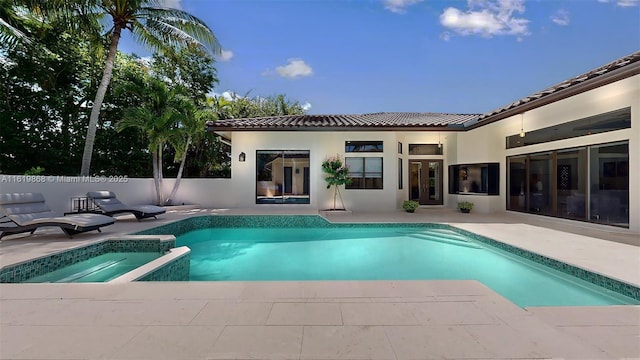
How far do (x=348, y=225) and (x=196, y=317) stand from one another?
7.11 m

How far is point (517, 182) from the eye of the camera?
11250 millimetres

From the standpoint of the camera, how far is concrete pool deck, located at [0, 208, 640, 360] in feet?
7.64

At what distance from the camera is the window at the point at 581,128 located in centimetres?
752

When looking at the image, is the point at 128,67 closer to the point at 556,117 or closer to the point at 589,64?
the point at 556,117

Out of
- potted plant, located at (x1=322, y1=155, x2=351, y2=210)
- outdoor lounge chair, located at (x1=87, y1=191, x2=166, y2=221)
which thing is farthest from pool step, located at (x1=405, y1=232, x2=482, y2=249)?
outdoor lounge chair, located at (x1=87, y1=191, x2=166, y2=221)

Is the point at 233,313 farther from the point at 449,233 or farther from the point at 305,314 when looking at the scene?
the point at 449,233

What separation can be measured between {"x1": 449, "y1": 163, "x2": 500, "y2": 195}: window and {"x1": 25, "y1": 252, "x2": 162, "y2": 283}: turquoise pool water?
11679mm

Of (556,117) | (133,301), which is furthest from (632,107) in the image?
(133,301)

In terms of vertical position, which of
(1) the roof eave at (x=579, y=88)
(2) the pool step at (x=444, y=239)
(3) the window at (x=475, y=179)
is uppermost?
(1) the roof eave at (x=579, y=88)

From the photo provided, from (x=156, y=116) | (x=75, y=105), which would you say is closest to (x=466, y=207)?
(x=156, y=116)

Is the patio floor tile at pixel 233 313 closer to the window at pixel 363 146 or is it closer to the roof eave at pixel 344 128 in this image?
the roof eave at pixel 344 128

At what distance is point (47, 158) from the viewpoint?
14031 mm

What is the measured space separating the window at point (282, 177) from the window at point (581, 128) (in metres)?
8.33

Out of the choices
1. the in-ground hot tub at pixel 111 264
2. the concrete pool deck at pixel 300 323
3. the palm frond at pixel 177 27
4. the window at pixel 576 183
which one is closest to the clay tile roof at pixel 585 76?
the window at pixel 576 183
